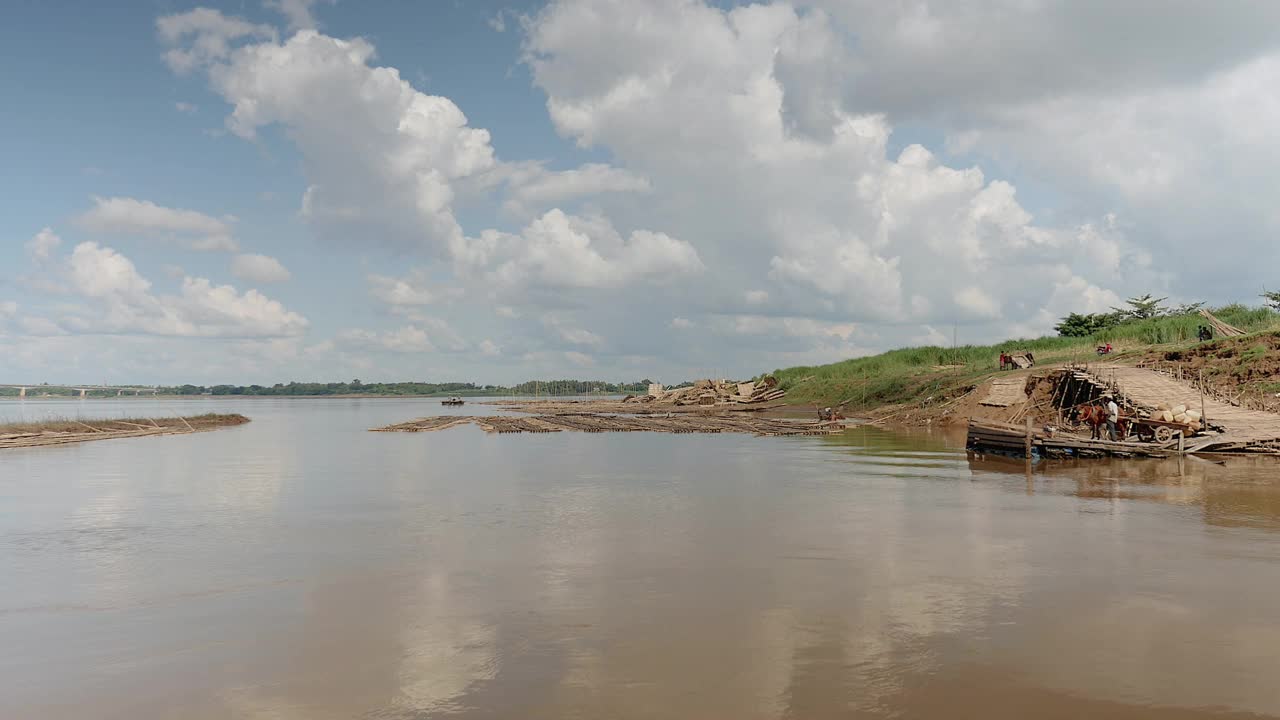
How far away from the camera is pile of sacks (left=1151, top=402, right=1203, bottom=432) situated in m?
24.4

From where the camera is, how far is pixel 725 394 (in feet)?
226

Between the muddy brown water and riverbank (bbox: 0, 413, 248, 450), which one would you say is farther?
riverbank (bbox: 0, 413, 248, 450)

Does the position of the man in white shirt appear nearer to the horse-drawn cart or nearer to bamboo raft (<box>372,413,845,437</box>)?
the horse-drawn cart

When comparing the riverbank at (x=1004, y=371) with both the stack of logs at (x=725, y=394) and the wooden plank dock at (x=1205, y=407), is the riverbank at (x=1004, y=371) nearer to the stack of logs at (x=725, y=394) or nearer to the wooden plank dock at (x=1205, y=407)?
the wooden plank dock at (x=1205, y=407)

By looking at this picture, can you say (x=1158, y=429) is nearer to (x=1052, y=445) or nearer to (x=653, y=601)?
(x=1052, y=445)

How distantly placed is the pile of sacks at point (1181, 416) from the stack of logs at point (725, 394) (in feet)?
132

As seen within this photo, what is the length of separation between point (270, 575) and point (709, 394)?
59667 millimetres

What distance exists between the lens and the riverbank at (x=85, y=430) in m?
37.1

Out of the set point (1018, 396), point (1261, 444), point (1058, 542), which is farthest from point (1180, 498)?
point (1018, 396)

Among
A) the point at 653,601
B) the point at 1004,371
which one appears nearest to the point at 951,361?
the point at 1004,371

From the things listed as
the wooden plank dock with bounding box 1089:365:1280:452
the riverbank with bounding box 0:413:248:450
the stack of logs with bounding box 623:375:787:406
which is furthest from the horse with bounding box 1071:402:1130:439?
the riverbank with bounding box 0:413:248:450

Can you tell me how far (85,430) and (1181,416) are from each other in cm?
5134

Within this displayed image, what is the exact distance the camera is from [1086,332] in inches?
2596

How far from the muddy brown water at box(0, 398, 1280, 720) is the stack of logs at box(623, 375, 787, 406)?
152 ft
